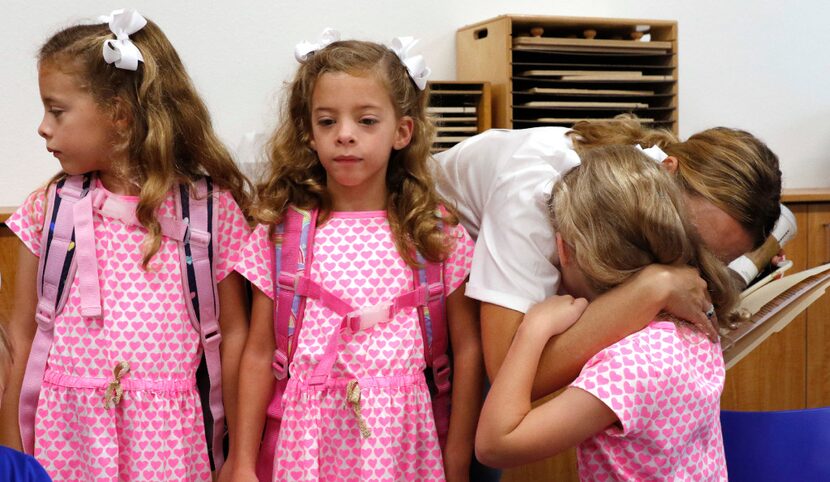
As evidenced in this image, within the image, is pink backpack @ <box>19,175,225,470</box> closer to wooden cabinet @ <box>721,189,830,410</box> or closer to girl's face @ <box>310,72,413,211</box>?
girl's face @ <box>310,72,413,211</box>

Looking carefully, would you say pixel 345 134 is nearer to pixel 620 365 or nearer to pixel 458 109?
pixel 620 365

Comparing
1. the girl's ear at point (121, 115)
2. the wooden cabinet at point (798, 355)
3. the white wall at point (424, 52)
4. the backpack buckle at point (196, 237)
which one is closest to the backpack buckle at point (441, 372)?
the backpack buckle at point (196, 237)

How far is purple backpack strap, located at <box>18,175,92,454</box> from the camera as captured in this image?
151cm

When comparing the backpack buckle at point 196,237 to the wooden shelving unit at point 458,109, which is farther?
the wooden shelving unit at point 458,109

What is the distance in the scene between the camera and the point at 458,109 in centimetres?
236

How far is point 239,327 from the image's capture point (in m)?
1.61

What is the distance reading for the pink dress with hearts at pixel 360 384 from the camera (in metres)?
1.45

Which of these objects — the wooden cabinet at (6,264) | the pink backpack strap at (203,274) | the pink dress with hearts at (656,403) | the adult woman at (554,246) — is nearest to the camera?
the pink dress with hearts at (656,403)

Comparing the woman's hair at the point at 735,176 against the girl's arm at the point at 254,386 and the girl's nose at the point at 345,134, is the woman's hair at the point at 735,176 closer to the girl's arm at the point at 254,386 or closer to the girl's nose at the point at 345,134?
the girl's nose at the point at 345,134

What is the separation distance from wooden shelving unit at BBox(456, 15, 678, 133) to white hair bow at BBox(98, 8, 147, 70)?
3.60ft

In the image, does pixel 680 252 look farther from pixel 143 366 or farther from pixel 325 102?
pixel 143 366

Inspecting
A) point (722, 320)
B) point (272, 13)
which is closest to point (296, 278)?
point (722, 320)

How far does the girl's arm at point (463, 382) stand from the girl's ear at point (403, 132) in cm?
29

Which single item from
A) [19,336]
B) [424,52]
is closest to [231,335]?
[19,336]
